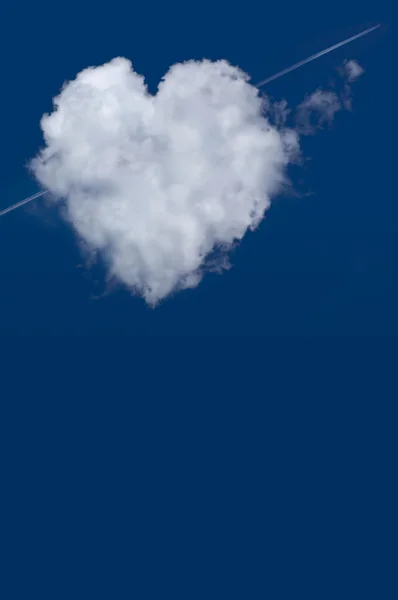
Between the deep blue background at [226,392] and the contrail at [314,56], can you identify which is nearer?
the deep blue background at [226,392]

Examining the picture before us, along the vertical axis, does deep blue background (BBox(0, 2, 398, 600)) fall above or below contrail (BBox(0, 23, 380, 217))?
below

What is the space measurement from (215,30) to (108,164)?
18727 millimetres

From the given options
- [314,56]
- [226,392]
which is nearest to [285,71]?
[314,56]

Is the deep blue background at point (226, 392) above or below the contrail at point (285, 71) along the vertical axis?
below

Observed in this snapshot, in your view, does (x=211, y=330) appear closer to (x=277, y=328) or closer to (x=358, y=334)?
(x=277, y=328)

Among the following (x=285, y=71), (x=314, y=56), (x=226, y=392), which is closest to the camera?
(x=226, y=392)

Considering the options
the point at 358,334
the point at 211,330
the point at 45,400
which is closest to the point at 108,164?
the point at 211,330

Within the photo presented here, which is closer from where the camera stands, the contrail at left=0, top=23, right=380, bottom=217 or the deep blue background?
the deep blue background

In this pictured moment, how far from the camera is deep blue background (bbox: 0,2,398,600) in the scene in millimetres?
74938

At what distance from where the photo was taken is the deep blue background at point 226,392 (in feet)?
246

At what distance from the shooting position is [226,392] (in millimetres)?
76625

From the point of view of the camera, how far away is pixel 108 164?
254 feet

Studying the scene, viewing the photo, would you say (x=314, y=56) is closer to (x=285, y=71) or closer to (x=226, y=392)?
(x=285, y=71)

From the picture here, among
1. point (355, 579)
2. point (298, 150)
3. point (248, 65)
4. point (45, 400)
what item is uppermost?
point (248, 65)
